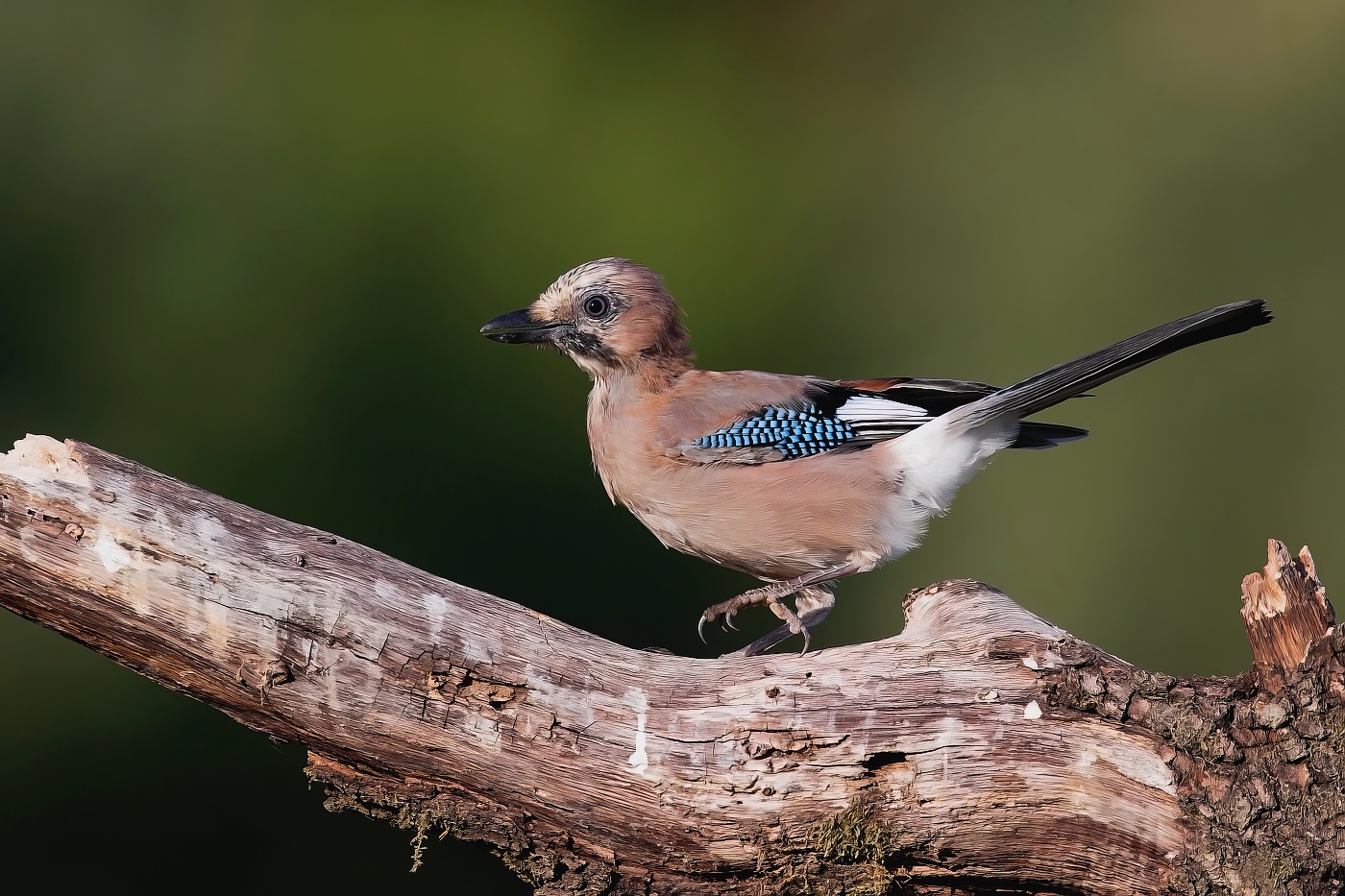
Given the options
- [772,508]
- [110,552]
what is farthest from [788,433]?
[110,552]

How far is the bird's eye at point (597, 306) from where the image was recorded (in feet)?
12.5

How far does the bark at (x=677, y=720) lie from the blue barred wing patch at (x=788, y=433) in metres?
1.08

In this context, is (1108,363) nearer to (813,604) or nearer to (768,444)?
(768,444)

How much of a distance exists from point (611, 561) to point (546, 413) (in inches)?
34.4

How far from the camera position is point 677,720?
8.29ft

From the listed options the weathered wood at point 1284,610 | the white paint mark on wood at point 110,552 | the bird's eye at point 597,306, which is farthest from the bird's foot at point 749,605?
the white paint mark on wood at point 110,552

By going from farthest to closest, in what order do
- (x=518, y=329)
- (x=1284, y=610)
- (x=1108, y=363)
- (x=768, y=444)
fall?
(x=518, y=329) → (x=768, y=444) → (x=1108, y=363) → (x=1284, y=610)

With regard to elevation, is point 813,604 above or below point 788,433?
below

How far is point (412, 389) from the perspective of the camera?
567 cm

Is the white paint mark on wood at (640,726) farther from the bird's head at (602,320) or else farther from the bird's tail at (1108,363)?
the bird's head at (602,320)

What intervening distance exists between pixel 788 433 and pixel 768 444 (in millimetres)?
75

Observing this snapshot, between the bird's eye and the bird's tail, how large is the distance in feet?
3.85

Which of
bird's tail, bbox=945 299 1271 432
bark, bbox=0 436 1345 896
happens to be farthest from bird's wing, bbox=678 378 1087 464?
bark, bbox=0 436 1345 896

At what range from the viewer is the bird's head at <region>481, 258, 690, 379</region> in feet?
12.5
